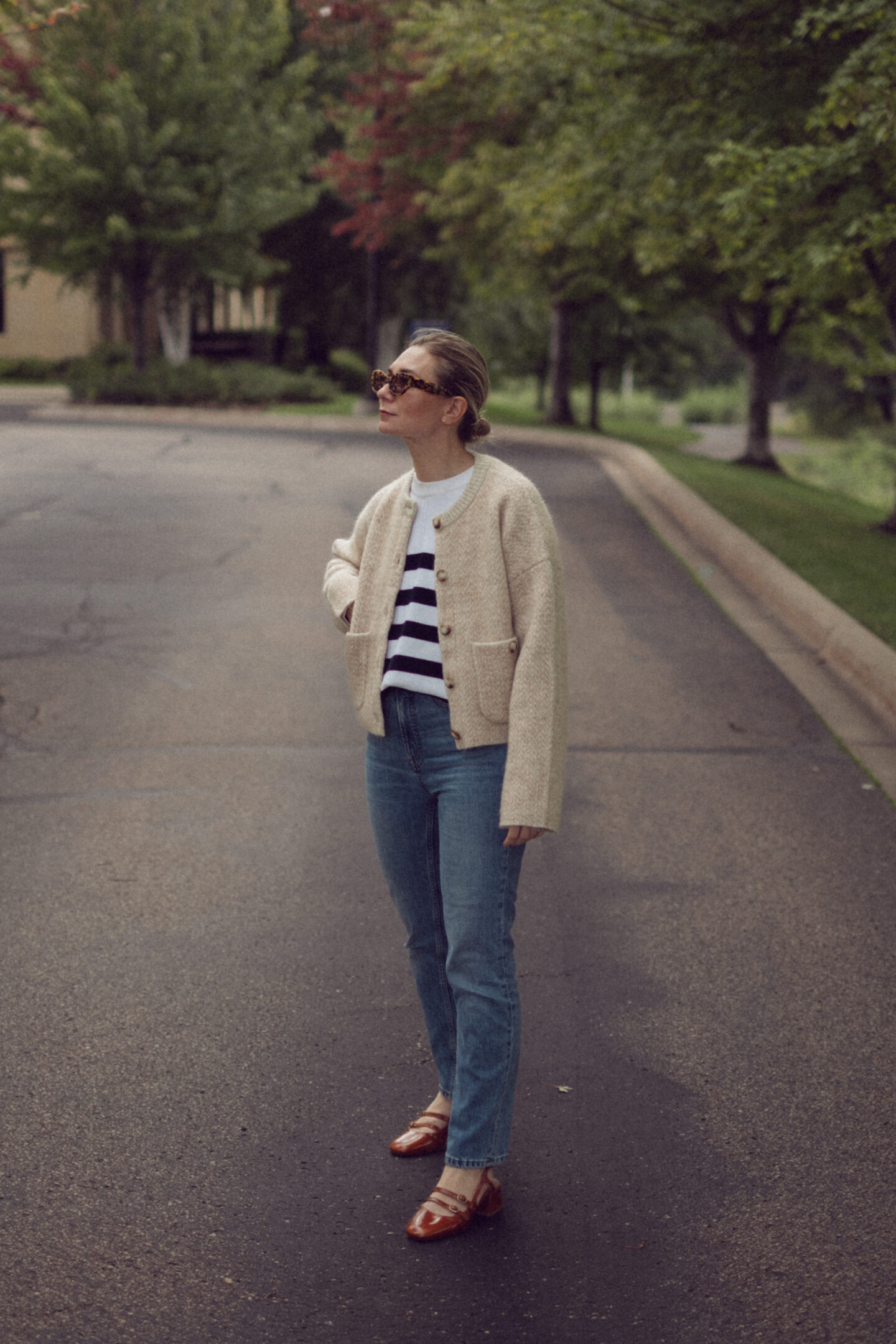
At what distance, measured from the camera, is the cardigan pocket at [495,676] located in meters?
3.19

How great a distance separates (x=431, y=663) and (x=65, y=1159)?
1.52 metres

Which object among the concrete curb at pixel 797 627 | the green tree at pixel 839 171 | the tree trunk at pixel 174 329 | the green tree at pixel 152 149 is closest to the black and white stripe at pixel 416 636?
the concrete curb at pixel 797 627

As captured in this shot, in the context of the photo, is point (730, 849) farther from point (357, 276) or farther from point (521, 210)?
point (357, 276)

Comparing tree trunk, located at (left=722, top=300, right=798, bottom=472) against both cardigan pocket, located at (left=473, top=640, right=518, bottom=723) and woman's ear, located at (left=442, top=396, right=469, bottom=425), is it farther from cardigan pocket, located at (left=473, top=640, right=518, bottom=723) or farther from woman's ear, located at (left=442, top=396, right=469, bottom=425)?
cardigan pocket, located at (left=473, top=640, right=518, bottom=723)

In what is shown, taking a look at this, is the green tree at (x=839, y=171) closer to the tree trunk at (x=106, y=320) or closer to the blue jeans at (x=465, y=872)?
the blue jeans at (x=465, y=872)

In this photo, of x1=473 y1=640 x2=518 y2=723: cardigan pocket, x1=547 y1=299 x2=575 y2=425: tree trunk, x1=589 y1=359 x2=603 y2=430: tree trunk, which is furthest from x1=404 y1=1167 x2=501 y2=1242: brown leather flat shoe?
x1=589 y1=359 x2=603 y2=430: tree trunk

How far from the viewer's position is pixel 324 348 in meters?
42.1

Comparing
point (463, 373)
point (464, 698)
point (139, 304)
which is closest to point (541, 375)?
point (139, 304)

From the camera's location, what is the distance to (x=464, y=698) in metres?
3.19

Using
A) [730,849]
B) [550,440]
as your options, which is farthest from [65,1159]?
[550,440]

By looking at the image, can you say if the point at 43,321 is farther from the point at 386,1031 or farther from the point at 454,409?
the point at 454,409

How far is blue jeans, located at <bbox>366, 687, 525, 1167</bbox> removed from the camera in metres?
3.20

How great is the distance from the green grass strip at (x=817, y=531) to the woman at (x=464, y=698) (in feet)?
21.0

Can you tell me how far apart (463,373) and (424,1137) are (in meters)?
1.88
